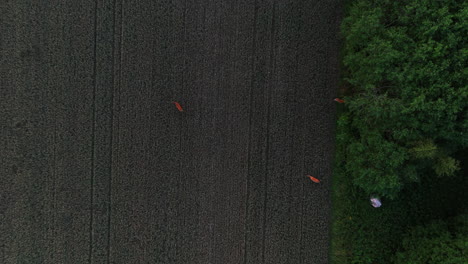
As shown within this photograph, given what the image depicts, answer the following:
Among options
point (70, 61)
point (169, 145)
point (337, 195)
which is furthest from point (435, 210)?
point (70, 61)

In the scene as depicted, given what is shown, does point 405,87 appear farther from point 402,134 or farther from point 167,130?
point 167,130

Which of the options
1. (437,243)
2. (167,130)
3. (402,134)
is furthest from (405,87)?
(167,130)

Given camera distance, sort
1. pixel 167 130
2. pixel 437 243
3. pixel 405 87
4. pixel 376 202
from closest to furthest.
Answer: pixel 405 87 → pixel 437 243 → pixel 376 202 → pixel 167 130

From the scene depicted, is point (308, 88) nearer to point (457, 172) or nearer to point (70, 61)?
A: point (457, 172)

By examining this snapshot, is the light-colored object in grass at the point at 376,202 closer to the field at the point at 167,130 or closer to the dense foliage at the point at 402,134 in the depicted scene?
the dense foliage at the point at 402,134

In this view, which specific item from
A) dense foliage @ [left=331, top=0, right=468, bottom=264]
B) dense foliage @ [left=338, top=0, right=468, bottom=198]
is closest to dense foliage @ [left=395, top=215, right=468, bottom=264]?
dense foliage @ [left=331, top=0, right=468, bottom=264]

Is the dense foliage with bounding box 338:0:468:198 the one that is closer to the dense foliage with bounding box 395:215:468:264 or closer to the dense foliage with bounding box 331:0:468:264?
the dense foliage with bounding box 331:0:468:264

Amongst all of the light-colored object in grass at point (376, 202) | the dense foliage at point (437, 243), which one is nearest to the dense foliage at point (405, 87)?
the light-colored object in grass at point (376, 202)
